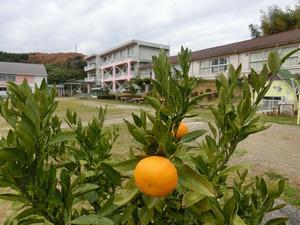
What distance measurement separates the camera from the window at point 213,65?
2472cm

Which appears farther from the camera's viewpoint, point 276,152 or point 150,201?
point 276,152

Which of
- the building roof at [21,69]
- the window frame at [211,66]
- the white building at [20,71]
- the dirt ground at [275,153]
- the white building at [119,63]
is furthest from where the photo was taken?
the building roof at [21,69]

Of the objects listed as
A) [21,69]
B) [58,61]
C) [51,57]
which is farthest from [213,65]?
[51,57]

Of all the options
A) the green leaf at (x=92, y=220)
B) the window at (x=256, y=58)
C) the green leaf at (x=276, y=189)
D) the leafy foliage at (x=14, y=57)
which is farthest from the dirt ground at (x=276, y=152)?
the leafy foliage at (x=14, y=57)

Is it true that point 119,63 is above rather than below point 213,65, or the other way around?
above

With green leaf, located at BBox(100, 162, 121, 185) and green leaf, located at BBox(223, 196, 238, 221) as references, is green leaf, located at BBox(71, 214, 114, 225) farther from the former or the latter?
green leaf, located at BBox(223, 196, 238, 221)

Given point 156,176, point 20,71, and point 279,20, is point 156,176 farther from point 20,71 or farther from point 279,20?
point 20,71

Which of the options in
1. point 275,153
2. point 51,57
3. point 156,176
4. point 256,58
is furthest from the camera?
point 51,57

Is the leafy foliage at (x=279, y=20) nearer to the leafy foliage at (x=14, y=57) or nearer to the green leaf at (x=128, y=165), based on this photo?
the green leaf at (x=128, y=165)

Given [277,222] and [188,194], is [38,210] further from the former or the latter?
[277,222]

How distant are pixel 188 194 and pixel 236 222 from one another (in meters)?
0.17

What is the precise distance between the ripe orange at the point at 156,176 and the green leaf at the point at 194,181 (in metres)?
0.05

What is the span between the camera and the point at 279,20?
1129 inches

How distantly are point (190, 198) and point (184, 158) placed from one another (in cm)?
14
